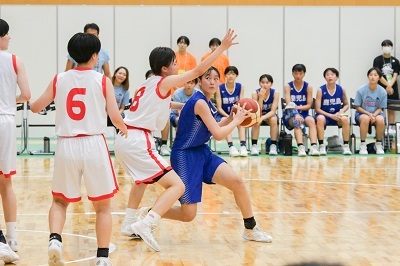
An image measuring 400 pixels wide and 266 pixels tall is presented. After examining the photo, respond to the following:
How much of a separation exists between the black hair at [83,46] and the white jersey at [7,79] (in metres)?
0.67

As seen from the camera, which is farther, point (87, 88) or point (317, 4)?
point (317, 4)

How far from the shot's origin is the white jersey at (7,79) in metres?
5.43

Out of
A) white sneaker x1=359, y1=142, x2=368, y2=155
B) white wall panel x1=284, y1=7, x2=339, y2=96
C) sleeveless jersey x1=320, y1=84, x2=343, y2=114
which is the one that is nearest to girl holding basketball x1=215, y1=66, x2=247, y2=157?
sleeveless jersey x1=320, y1=84, x2=343, y2=114

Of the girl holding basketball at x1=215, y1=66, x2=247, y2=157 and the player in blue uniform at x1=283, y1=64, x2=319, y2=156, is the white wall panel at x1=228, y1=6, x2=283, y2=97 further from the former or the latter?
the girl holding basketball at x1=215, y1=66, x2=247, y2=157

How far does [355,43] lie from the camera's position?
16.2 m

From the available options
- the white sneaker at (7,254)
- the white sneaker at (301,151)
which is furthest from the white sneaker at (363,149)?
the white sneaker at (7,254)

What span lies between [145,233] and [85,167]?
95 cm

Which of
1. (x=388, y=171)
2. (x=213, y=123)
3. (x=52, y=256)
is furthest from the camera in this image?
(x=388, y=171)

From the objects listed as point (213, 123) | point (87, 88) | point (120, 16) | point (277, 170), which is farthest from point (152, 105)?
point (120, 16)

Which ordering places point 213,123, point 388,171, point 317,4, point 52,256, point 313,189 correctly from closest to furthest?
point 52,256 < point 213,123 < point 313,189 < point 388,171 < point 317,4

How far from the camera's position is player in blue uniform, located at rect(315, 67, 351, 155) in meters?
13.0

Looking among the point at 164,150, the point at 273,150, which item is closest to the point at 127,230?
the point at 164,150

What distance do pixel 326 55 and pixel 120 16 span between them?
13.1 ft

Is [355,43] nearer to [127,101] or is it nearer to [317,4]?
[317,4]
